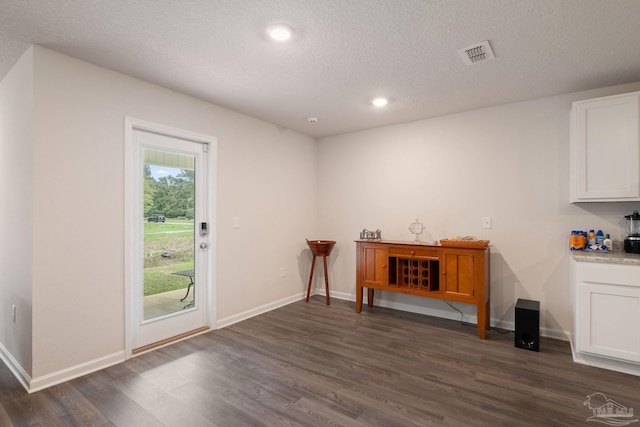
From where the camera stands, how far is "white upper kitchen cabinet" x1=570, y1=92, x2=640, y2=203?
262cm

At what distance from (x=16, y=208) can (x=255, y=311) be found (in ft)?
8.25

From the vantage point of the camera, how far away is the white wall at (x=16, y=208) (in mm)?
2309

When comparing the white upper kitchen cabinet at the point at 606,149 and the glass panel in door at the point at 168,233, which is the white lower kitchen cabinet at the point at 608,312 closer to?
the white upper kitchen cabinet at the point at 606,149

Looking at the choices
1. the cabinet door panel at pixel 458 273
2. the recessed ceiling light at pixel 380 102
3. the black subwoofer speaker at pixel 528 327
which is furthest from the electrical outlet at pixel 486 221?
the recessed ceiling light at pixel 380 102

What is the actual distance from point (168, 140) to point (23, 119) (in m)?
1.05

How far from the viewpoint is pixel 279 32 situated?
82.4 inches

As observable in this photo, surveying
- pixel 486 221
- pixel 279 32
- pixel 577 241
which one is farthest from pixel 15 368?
pixel 577 241

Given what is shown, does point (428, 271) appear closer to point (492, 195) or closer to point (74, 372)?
point (492, 195)

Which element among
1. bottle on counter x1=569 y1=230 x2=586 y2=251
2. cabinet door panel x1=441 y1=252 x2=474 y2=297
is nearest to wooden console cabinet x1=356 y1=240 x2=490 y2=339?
cabinet door panel x1=441 y1=252 x2=474 y2=297

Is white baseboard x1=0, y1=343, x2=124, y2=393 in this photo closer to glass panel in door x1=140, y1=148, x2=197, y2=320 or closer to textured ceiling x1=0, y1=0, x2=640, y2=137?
glass panel in door x1=140, y1=148, x2=197, y2=320

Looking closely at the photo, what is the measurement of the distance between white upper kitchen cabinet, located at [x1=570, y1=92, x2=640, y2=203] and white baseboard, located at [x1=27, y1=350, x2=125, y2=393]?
171 inches

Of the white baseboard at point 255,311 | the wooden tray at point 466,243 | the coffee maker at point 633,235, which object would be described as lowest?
the white baseboard at point 255,311

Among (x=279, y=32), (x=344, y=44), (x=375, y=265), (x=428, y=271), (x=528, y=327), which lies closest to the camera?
(x=279, y=32)

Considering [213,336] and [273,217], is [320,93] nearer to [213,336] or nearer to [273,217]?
[273,217]
